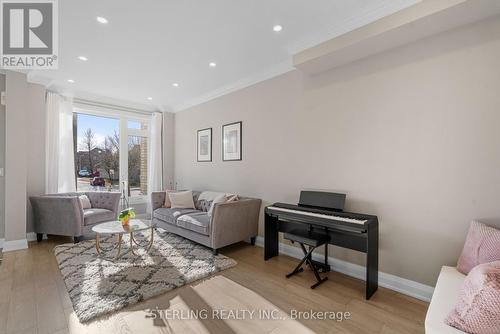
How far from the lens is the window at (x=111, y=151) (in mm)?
5059

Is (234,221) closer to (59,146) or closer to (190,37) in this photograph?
(190,37)

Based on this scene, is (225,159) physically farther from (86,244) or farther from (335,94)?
(86,244)

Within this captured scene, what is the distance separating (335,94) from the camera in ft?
9.90

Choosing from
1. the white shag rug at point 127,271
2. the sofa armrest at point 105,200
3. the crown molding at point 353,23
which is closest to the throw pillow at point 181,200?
the white shag rug at point 127,271

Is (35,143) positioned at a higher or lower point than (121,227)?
higher

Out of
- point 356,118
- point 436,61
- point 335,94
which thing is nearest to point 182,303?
point 356,118

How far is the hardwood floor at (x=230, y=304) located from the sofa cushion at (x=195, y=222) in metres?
0.77

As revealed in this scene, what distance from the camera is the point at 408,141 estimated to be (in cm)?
244

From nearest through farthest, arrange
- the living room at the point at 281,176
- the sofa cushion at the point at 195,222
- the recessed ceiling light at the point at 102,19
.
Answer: the living room at the point at 281,176
the recessed ceiling light at the point at 102,19
the sofa cushion at the point at 195,222

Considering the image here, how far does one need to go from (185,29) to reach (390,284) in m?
3.63

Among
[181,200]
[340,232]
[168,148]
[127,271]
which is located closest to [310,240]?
[340,232]

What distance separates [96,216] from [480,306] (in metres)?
4.89

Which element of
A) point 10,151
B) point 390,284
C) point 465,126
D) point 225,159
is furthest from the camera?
point 225,159

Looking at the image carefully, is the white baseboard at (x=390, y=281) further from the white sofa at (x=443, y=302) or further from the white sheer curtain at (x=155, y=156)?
the white sheer curtain at (x=155, y=156)
